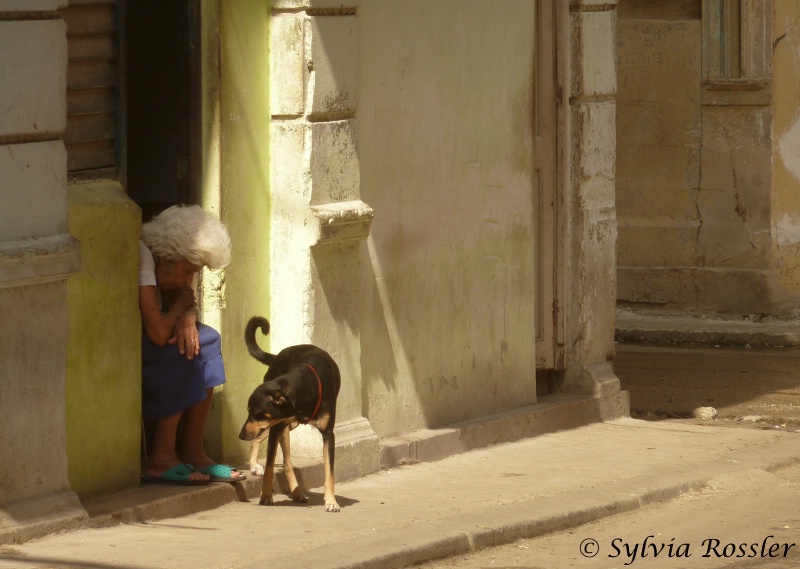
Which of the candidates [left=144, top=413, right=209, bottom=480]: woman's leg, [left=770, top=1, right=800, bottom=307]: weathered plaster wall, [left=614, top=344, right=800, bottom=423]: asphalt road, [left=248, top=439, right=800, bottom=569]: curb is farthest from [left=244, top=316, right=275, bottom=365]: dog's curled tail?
[left=770, top=1, right=800, bottom=307]: weathered plaster wall

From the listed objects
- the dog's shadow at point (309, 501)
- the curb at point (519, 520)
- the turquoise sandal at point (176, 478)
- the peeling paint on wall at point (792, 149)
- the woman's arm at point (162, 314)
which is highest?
the peeling paint on wall at point (792, 149)

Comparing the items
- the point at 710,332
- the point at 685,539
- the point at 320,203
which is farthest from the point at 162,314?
the point at 710,332

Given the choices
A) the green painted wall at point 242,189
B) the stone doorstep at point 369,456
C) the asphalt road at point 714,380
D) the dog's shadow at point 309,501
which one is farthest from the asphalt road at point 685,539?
the asphalt road at point 714,380

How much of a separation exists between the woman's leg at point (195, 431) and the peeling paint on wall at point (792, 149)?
945 centimetres

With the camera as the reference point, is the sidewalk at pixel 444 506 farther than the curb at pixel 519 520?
No

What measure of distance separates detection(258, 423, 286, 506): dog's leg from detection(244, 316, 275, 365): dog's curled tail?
40 centimetres

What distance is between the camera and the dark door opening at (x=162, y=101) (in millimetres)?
8266

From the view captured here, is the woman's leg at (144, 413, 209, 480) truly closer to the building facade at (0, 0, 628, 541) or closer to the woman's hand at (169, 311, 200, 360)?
the building facade at (0, 0, 628, 541)

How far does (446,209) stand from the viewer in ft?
32.3

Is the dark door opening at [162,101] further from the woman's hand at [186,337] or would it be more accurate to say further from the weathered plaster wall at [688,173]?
the weathered plaster wall at [688,173]

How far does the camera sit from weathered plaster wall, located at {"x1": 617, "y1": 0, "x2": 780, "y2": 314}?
16219mm

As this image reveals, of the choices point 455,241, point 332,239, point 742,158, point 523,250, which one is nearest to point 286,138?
point 332,239

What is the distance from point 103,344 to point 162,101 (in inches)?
54.4

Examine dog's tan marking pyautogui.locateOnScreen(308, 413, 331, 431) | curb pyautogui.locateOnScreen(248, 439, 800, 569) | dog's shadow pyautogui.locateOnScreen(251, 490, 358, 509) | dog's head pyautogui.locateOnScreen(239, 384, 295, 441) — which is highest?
dog's head pyautogui.locateOnScreen(239, 384, 295, 441)
